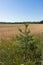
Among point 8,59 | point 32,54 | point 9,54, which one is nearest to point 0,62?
point 8,59

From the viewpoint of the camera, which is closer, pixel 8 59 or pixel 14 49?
pixel 8 59

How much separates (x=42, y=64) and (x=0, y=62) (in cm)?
112

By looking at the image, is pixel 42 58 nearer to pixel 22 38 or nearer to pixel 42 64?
pixel 42 64

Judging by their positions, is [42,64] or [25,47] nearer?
[42,64]

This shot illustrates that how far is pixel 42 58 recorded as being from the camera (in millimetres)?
7309

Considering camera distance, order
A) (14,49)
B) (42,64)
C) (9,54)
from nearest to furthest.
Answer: (42,64) → (9,54) → (14,49)

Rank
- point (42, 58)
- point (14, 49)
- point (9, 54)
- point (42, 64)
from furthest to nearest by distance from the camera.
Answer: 1. point (14, 49)
2. point (9, 54)
3. point (42, 58)
4. point (42, 64)

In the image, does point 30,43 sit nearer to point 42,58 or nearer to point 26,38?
point 26,38

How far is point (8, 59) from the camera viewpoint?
7.67 metres

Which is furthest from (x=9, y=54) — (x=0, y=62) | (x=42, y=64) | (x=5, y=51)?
(x=42, y=64)

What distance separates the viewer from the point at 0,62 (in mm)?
7375

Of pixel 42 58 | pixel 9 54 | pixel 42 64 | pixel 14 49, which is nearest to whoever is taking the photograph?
pixel 42 64

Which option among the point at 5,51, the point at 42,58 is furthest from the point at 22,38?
the point at 42,58

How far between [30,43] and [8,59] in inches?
42.7
